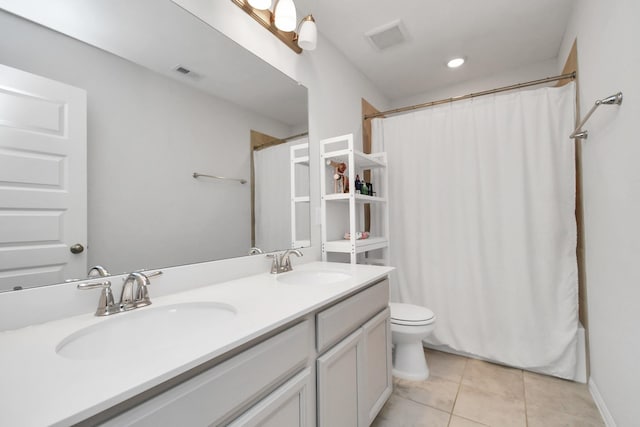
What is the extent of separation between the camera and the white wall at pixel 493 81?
8.18ft

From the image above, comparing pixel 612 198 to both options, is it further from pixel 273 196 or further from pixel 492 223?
pixel 273 196

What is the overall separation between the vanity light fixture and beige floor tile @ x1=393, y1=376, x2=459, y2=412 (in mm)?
2226

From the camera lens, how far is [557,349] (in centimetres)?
186

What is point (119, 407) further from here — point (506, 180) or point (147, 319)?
point (506, 180)

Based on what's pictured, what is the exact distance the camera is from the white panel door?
762mm

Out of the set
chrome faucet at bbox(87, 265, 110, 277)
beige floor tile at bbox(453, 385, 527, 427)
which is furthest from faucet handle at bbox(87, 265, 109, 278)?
beige floor tile at bbox(453, 385, 527, 427)

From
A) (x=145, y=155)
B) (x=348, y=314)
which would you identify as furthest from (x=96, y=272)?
(x=348, y=314)

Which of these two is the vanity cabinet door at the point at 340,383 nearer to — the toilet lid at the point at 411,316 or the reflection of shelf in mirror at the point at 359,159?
the toilet lid at the point at 411,316

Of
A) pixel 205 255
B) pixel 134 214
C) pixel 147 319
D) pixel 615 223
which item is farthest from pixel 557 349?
pixel 134 214

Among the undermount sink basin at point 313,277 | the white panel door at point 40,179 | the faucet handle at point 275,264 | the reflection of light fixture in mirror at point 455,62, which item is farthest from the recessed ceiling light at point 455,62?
the white panel door at point 40,179

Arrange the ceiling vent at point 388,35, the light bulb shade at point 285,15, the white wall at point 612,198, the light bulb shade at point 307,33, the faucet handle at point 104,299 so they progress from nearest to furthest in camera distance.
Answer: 1. the faucet handle at point 104,299
2. the white wall at point 612,198
3. the light bulb shade at point 285,15
4. the light bulb shade at point 307,33
5. the ceiling vent at point 388,35

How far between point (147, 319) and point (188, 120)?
31.5 inches

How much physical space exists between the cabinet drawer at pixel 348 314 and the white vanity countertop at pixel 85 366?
122 millimetres

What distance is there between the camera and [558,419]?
1.49 meters
